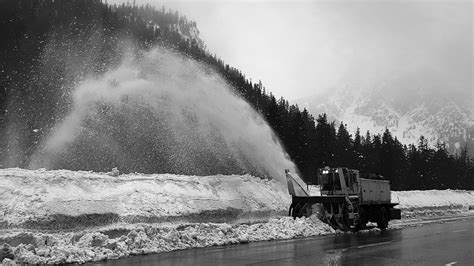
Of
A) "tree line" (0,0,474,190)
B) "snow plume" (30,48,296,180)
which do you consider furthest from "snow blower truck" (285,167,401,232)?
"tree line" (0,0,474,190)

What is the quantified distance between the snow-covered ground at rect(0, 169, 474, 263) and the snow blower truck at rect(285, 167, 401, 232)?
2.97 feet

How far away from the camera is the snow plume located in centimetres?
2573

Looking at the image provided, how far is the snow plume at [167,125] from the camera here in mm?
25734

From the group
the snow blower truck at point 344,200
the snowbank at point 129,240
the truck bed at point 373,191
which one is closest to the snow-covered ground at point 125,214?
the snowbank at point 129,240

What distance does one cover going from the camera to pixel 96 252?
42.2 ft

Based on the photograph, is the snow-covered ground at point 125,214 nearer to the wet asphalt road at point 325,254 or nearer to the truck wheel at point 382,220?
the wet asphalt road at point 325,254

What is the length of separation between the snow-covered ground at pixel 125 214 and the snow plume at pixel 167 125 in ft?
8.61

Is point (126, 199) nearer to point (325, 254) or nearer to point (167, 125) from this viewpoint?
point (325, 254)

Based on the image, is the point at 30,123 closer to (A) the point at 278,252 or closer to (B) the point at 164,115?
(B) the point at 164,115

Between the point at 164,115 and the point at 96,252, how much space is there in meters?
17.2

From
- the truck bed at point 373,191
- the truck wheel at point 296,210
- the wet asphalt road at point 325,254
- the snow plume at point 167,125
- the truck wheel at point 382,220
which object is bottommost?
the wet asphalt road at point 325,254

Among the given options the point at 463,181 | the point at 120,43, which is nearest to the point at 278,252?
the point at 120,43

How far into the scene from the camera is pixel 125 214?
1853 cm

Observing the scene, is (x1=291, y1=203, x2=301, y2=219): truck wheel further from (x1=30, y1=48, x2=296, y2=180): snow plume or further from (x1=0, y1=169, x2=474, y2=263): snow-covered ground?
(x1=30, y1=48, x2=296, y2=180): snow plume
